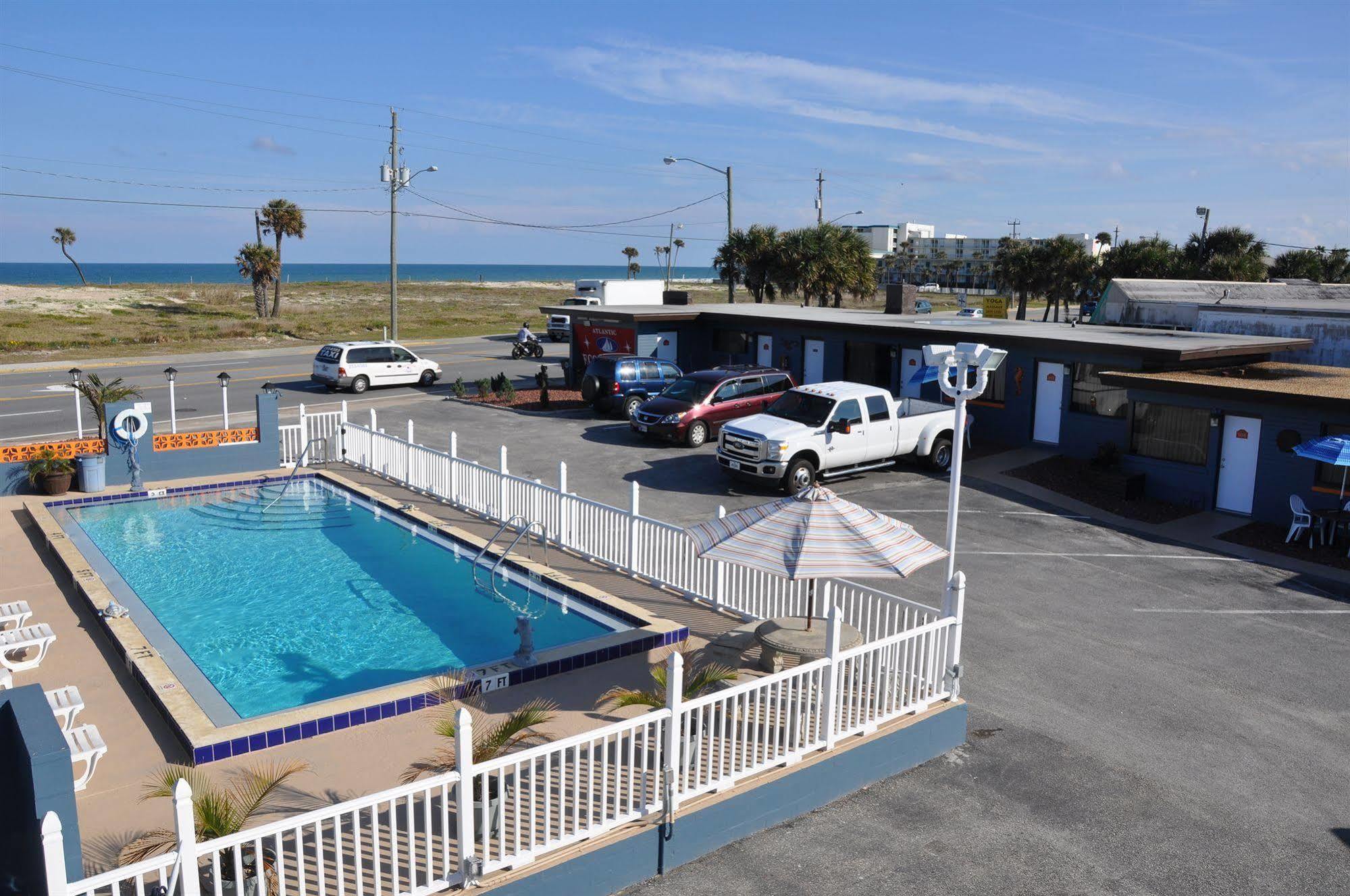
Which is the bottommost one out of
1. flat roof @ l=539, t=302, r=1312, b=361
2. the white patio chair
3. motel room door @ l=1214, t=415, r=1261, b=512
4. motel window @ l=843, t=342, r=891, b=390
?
the white patio chair

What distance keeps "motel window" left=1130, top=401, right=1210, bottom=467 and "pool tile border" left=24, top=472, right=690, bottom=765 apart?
13326 millimetres

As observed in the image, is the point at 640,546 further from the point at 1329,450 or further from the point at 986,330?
the point at 986,330

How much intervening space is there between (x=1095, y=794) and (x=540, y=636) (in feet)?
20.4

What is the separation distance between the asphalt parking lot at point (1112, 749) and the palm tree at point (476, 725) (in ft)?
4.76

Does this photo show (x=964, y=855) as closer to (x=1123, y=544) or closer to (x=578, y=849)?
(x=578, y=849)

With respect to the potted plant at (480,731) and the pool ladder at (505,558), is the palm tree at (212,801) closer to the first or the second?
the potted plant at (480,731)

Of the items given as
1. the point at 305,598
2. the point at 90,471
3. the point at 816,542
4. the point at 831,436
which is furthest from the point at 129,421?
the point at 816,542

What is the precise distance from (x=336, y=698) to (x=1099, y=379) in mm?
18211

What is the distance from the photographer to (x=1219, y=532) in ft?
58.8

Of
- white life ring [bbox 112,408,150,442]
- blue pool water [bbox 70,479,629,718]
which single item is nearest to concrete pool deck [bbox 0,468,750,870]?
blue pool water [bbox 70,479,629,718]

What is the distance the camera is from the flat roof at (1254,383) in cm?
1791

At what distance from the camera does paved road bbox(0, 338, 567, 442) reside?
2714 cm

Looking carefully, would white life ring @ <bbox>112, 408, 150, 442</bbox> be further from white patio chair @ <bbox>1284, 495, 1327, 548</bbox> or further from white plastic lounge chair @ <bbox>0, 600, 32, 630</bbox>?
white patio chair @ <bbox>1284, 495, 1327, 548</bbox>

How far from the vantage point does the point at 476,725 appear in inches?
358
